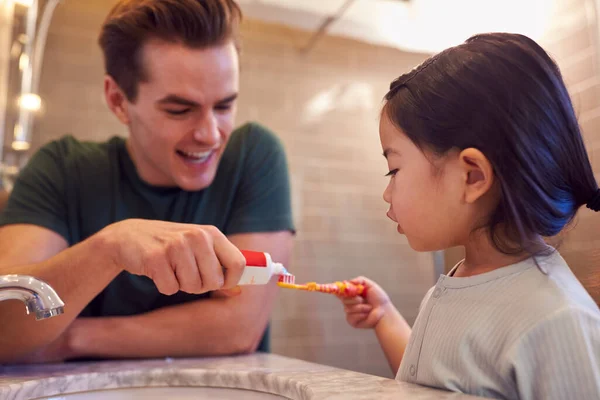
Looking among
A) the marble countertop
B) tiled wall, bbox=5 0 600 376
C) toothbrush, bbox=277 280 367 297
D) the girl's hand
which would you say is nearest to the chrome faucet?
the marble countertop

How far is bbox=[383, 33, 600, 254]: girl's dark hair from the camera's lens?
51 centimetres

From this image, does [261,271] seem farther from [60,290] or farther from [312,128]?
[312,128]

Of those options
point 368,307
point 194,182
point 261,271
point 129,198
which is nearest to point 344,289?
point 368,307

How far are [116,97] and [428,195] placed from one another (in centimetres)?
77

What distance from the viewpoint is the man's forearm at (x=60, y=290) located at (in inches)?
27.3

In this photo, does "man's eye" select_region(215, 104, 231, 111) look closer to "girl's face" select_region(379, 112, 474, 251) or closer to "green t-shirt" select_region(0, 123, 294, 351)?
"green t-shirt" select_region(0, 123, 294, 351)

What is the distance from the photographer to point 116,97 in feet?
3.60

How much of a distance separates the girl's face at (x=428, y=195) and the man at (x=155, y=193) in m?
0.33

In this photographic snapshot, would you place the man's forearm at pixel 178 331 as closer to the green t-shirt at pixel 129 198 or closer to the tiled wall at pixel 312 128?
the green t-shirt at pixel 129 198

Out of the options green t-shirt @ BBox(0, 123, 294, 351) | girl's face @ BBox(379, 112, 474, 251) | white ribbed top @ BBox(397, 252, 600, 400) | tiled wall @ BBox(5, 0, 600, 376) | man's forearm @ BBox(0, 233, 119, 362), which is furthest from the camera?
tiled wall @ BBox(5, 0, 600, 376)

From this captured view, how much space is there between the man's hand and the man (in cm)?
14

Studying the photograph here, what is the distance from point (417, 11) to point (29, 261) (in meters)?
0.86

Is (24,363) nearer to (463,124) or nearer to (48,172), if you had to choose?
(48,172)

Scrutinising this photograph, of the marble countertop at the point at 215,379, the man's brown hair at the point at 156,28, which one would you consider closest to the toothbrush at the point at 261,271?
the marble countertop at the point at 215,379
